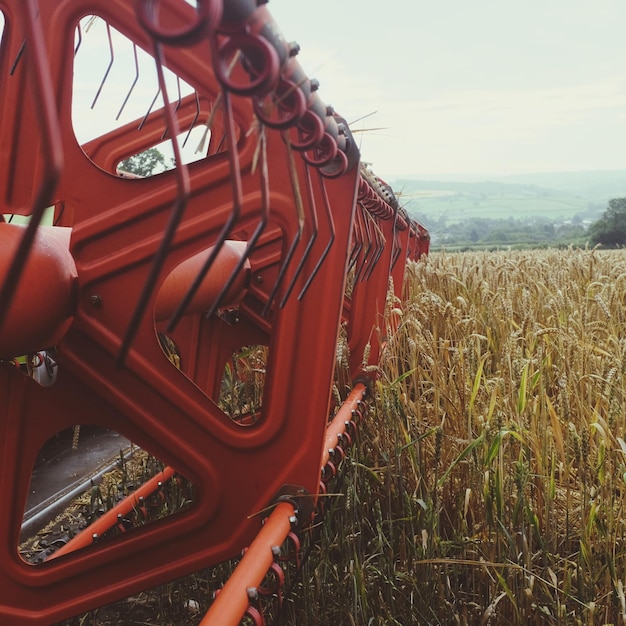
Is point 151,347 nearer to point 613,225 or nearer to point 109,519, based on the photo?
point 109,519

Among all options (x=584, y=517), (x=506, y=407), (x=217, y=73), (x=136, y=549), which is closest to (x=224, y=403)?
(x=506, y=407)

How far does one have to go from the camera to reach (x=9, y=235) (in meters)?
1.09

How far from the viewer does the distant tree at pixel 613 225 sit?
31.5 meters

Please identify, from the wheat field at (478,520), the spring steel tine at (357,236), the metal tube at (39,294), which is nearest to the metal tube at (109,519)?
the wheat field at (478,520)

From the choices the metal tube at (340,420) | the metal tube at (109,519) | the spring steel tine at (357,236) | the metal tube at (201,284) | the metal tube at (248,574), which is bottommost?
the metal tube at (109,519)

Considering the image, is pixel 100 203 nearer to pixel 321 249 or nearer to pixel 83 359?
pixel 83 359

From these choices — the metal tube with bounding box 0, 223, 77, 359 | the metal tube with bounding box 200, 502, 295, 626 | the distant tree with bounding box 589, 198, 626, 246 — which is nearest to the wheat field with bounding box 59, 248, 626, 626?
the metal tube with bounding box 200, 502, 295, 626

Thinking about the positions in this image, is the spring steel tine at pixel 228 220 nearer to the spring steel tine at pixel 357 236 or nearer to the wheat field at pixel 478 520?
the wheat field at pixel 478 520

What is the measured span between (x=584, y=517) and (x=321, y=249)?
0.80 meters

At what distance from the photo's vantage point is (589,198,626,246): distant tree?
103 ft

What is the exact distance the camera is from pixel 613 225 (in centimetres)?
3203

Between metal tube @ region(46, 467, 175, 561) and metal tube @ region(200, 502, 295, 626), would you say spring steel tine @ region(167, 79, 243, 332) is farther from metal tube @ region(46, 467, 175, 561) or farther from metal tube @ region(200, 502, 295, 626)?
metal tube @ region(46, 467, 175, 561)

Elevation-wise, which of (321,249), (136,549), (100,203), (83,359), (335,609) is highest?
(100,203)

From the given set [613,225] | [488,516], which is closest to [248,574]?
[488,516]
